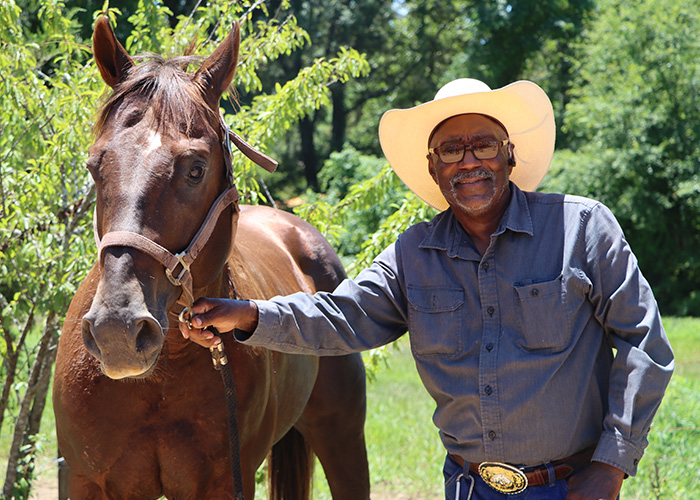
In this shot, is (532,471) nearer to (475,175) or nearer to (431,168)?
(475,175)

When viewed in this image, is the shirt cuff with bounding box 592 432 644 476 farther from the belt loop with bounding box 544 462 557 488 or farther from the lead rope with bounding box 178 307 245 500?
the lead rope with bounding box 178 307 245 500

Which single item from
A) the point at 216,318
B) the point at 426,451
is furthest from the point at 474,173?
the point at 426,451

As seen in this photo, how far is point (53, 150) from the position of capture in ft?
12.3

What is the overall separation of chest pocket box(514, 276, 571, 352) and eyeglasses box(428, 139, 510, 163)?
0.47 meters

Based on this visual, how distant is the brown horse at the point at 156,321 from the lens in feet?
6.34

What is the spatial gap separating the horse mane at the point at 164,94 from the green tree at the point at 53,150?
1.08m

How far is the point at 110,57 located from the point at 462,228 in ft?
4.29

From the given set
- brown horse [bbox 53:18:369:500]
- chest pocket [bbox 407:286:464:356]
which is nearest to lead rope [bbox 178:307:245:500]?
brown horse [bbox 53:18:369:500]

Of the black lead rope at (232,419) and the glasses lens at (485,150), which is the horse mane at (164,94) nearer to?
the black lead rope at (232,419)

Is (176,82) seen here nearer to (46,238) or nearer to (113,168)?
(113,168)

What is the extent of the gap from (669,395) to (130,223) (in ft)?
21.2

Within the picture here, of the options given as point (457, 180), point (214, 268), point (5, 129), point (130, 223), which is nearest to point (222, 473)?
point (214, 268)

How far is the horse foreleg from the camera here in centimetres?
398

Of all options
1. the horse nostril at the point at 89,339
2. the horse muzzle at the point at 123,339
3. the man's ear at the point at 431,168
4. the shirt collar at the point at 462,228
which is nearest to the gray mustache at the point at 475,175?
the shirt collar at the point at 462,228
